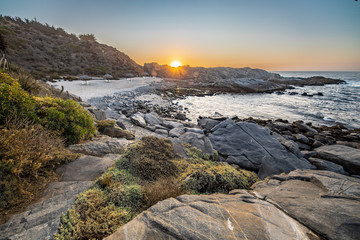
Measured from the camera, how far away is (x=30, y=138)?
12.9 feet

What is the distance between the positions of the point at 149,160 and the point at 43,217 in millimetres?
2812

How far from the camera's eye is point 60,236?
93.9 inches

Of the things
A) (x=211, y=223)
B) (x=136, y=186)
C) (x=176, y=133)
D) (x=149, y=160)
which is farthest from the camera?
(x=176, y=133)

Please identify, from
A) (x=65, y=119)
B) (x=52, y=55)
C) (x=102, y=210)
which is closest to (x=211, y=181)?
(x=102, y=210)

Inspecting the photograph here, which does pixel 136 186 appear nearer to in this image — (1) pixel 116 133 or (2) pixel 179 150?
(2) pixel 179 150

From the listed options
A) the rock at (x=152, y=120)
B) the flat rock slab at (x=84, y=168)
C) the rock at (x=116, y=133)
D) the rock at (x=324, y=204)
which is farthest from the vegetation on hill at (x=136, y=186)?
the rock at (x=152, y=120)

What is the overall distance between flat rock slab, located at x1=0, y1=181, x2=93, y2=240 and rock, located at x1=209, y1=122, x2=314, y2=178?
6974 mm

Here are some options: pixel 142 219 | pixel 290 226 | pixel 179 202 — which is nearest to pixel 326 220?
pixel 290 226

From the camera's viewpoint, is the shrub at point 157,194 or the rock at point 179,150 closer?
the shrub at point 157,194

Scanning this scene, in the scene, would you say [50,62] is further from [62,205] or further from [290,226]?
[290,226]

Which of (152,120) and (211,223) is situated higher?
(211,223)

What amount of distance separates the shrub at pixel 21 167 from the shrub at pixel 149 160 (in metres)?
1.88

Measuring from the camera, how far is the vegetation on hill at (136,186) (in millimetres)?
2703

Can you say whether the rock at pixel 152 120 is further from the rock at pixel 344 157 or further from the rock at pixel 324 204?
the rock at pixel 344 157
